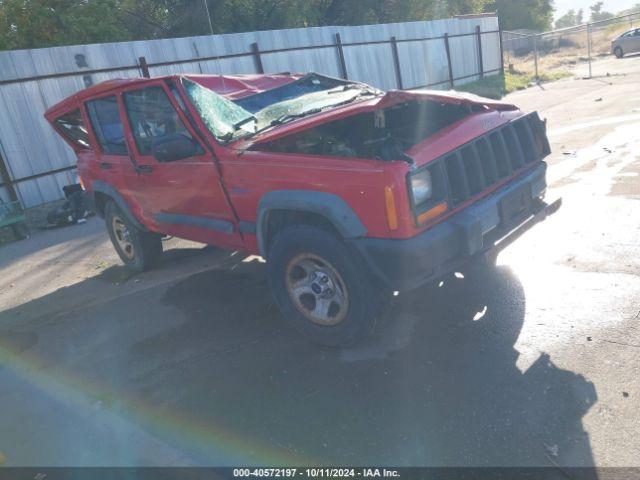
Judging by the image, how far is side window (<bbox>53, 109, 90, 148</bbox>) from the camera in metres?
5.66

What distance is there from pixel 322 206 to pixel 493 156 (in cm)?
136

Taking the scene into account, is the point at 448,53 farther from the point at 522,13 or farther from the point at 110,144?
the point at 522,13

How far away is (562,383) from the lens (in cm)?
285

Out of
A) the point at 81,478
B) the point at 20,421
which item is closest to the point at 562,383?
the point at 81,478

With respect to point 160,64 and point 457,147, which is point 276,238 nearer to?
point 457,147

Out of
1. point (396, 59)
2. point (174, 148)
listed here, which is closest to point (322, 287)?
point (174, 148)

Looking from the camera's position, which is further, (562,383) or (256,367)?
(256,367)

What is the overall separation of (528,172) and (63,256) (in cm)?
624

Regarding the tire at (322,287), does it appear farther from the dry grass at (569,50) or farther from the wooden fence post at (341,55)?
the dry grass at (569,50)

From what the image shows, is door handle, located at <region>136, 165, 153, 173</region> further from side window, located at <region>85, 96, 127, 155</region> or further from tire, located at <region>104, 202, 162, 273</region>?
tire, located at <region>104, 202, 162, 273</region>

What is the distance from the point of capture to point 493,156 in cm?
374

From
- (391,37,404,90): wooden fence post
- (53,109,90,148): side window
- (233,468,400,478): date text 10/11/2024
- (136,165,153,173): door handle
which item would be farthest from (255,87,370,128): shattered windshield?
(391,37,404,90): wooden fence post

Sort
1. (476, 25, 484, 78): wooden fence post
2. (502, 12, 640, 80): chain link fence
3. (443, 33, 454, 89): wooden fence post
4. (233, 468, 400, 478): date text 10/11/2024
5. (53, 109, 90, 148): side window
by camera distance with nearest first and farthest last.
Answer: (233, 468, 400, 478): date text 10/11/2024 → (53, 109, 90, 148): side window → (443, 33, 454, 89): wooden fence post → (476, 25, 484, 78): wooden fence post → (502, 12, 640, 80): chain link fence

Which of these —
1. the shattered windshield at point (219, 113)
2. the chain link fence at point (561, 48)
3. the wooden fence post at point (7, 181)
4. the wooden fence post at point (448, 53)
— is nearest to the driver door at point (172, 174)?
the shattered windshield at point (219, 113)
